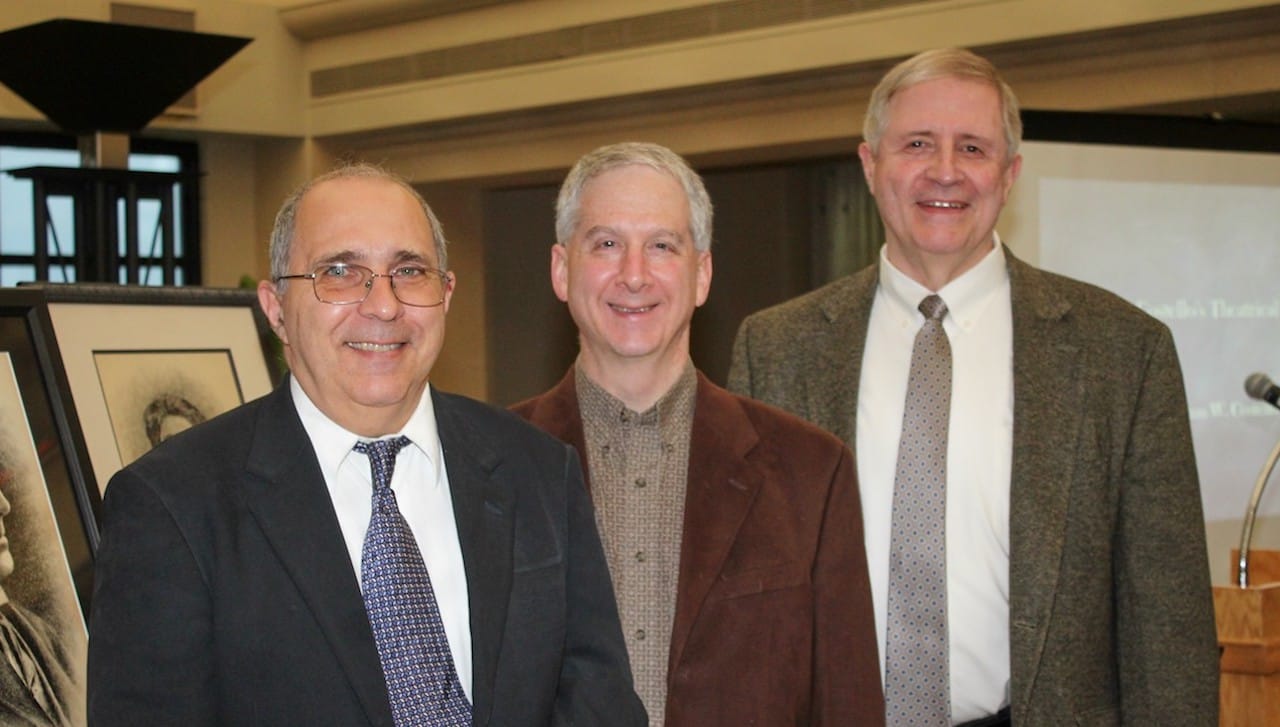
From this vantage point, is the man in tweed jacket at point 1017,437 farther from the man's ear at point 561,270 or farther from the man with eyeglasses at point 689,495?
the man's ear at point 561,270

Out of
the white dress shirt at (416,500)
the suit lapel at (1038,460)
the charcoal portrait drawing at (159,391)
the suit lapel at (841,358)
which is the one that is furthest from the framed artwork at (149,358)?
the suit lapel at (1038,460)

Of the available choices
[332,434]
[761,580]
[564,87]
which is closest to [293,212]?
[332,434]

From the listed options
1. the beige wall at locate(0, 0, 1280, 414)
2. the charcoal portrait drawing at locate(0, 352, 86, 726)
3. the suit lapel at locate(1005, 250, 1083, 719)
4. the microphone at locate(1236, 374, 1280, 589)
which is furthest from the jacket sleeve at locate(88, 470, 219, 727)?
the beige wall at locate(0, 0, 1280, 414)

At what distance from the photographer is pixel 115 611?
1.37m

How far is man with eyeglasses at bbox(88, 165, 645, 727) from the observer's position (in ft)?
4.54

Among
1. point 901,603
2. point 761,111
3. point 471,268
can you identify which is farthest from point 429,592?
point 471,268

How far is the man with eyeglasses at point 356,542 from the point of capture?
4.54 feet

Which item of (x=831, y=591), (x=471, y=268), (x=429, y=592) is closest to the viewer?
(x=429, y=592)

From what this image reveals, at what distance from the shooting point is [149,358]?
246cm

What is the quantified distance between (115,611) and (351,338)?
0.37 metres

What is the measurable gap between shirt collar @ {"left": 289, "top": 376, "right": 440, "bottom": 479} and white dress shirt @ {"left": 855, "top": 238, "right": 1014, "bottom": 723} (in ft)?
3.01

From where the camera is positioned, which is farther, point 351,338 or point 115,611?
point 351,338

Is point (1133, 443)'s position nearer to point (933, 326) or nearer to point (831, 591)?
point (933, 326)

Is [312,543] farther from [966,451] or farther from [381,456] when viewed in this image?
[966,451]
